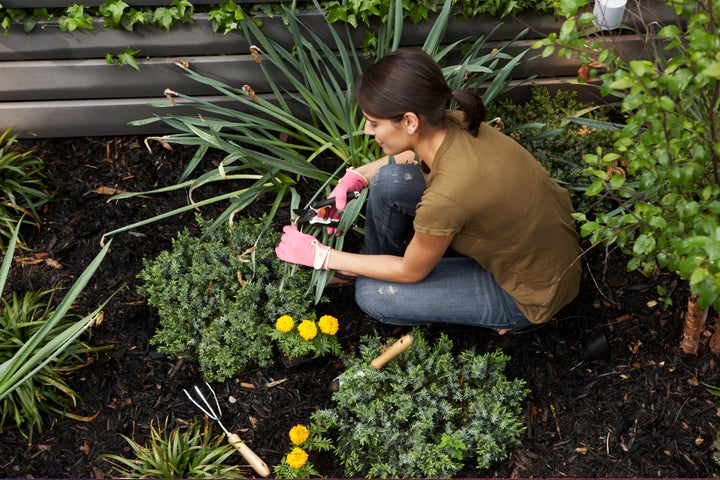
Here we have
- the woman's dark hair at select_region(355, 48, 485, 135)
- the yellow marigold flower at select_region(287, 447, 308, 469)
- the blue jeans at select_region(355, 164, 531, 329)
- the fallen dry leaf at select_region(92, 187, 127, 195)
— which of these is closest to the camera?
the woman's dark hair at select_region(355, 48, 485, 135)

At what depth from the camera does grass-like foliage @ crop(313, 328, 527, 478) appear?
214cm

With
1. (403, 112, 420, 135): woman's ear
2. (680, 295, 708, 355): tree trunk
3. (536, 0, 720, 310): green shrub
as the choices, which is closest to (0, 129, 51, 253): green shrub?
(403, 112, 420, 135): woman's ear

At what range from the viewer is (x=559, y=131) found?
8.21ft

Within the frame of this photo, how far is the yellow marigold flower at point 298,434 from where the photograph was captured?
Result: 214cm

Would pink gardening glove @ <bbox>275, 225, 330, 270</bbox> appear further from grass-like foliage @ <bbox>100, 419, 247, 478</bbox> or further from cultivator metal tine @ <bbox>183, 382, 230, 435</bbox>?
grass-like foliage @ <bbox>100, 419, 247, 478</bbox>

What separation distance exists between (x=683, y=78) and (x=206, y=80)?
1.74 meters

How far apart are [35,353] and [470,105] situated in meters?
1.53

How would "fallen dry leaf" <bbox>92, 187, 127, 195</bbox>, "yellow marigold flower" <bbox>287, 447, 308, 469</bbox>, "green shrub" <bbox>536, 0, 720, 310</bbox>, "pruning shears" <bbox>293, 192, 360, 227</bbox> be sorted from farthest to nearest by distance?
"fallen dry leaf" <bbox>92, 187, 127, 195</bbox> → "pruning shears" <bbox>293, 192, 360, 227</bbox> → "yellow marigold flower" <bbox>287, 447, 308, 469</bbox> → "green shrub" <bbox>536, 0, 720, 310</bbox>

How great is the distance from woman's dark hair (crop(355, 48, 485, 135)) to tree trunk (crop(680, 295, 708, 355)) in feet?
3.06

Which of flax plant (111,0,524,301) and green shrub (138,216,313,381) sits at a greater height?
flax plant (111,0,524,301)

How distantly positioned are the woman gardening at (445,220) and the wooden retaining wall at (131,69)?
69 centimetres

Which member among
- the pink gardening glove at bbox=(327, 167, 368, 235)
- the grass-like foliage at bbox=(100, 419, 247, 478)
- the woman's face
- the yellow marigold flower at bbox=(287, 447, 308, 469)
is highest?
the woman's face

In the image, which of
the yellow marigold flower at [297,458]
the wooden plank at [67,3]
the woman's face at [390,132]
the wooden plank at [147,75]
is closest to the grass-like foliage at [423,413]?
→ the yellow marigold flower at [297,458]

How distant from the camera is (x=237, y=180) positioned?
9.45ft
